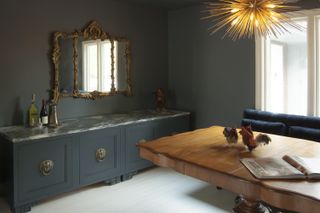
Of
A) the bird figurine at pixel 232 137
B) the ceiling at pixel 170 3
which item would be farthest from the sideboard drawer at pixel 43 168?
A: the ceiling at pixel 170 3

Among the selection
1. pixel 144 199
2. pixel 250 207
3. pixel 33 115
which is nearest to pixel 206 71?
pixel 144 199

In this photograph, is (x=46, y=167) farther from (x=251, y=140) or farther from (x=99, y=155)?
(x=251, y=140)

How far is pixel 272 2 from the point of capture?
6.34ft

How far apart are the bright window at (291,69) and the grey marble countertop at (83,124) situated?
1178 millimetres

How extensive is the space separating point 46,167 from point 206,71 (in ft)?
8.14

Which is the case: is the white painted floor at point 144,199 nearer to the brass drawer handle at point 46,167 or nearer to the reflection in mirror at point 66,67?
the brass drawer handle at point 46,167

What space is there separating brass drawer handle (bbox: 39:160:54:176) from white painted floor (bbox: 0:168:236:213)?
0.33 meters

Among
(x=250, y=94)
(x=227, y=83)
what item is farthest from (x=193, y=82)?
(x=250, y=94)

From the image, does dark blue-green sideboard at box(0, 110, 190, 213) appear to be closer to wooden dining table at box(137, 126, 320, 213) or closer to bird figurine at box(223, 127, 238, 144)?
wooden dining table at box(137, 126, 320, 213)

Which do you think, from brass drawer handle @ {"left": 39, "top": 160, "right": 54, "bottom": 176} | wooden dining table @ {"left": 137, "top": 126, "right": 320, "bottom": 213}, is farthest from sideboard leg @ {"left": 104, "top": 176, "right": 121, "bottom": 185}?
A: wooden dining table @ {"left": 137, "top": 126, "right": 320, "bottom": 213}

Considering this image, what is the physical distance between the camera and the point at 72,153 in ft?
10.1

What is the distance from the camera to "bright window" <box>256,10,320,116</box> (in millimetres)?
3371

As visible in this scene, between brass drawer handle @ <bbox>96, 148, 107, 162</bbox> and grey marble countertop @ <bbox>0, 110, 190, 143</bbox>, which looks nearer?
grey marble countertop @ <bbox>0, 110, 190, 143</bbox>

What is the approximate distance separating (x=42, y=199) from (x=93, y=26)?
2.07m
